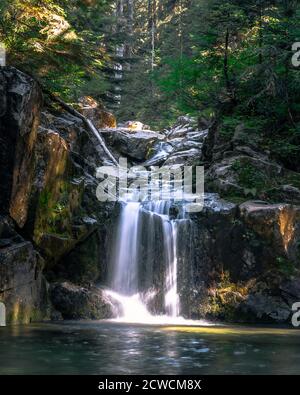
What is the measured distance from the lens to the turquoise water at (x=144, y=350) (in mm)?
6551

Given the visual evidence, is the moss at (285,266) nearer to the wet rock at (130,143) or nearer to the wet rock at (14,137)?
the wet rock at (14,137)

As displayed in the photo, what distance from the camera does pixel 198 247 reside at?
14.8 m

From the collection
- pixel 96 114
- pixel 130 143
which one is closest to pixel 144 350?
pixel 130 143

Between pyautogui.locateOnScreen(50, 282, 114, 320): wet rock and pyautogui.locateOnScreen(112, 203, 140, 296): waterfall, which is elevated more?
pyautogui.locateOnScreen(112, 203, 140, 296): waterfall

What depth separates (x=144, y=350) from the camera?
8.01m

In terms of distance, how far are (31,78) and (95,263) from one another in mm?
5253

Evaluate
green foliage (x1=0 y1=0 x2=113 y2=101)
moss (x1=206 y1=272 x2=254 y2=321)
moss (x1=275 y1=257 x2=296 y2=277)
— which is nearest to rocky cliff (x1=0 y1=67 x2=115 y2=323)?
green foliage (x1=0 y1=0 x2=113 y2=101)

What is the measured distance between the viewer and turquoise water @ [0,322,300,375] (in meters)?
6.55

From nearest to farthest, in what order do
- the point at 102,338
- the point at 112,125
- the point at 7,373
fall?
the point at 7,373
the point at 102,338
the point at 112,125

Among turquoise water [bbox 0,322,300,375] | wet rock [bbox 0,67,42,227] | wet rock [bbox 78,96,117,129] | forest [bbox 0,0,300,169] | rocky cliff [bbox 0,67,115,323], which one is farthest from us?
wet rock [bbox 78,96,117,129]

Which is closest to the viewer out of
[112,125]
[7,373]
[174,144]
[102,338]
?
[7,373]

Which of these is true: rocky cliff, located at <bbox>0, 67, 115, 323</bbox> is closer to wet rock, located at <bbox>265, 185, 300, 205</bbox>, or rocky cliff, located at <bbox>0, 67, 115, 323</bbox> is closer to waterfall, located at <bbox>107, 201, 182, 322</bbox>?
waterfall, located at <bbox>107, 201, 182, 322</bbox>
